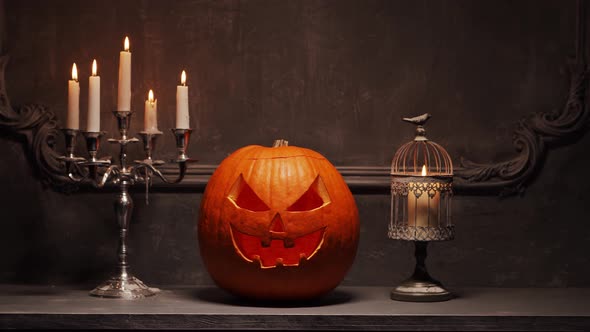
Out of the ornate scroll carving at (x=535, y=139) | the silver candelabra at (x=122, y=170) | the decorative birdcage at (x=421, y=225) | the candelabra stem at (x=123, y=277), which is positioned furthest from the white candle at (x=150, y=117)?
the ornate scroll carving at (x=535, y=139)

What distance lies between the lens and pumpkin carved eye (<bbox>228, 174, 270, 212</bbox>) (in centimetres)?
189

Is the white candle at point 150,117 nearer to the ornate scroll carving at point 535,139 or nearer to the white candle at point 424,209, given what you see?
the white candle at point 424,209

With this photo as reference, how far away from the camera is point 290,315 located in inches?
68.2

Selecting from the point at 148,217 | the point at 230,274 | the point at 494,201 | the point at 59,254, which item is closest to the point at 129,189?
the point at 148,217

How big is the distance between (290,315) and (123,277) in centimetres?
47

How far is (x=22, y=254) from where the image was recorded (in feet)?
7.32

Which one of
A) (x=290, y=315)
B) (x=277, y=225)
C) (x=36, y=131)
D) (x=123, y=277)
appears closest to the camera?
(x=290, y=315)

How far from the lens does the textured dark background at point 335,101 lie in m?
2.23

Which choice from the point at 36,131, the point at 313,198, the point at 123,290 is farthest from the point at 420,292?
the point at 36,131

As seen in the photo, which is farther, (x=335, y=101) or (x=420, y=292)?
(x=335, y=101)

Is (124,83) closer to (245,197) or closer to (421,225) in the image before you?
(245,197)

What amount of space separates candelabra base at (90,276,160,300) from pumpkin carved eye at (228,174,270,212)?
0.31 meters

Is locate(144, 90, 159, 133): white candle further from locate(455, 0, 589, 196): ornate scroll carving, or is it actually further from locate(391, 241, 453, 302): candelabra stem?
locate(455, 0, 589, 196): ornate scroll carving

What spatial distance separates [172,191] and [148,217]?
10cm
